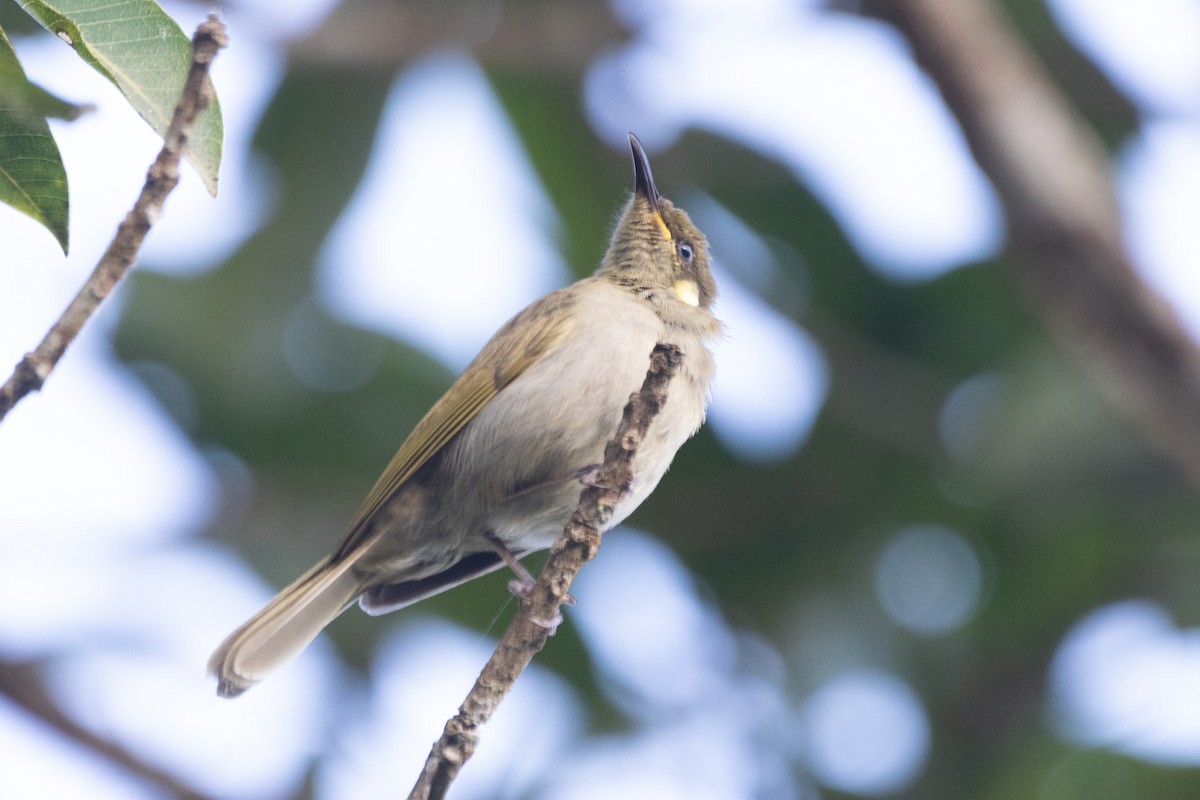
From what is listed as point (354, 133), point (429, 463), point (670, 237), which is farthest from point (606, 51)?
point (429, 463)

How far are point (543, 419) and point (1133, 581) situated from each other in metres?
3.19

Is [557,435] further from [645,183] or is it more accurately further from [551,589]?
[645,183]

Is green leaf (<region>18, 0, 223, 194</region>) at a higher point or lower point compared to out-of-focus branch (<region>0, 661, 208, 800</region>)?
higher

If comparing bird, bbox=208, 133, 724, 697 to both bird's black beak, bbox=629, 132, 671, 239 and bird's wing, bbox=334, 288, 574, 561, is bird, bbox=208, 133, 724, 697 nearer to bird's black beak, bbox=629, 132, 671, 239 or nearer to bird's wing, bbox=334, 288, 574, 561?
bird's wing, bbox=334, 288, 574, 561

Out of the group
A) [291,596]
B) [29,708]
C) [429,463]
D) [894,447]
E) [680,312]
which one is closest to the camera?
[291,596]

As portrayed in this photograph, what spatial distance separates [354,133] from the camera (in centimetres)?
739

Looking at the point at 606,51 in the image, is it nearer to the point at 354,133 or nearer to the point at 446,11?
the point at 446,11

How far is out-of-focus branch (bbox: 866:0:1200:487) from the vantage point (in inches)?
171

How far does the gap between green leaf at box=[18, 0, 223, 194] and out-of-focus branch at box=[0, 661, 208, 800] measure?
136 inches

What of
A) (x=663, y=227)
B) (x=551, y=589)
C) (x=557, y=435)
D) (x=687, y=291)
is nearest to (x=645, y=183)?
(x=663, y=227)

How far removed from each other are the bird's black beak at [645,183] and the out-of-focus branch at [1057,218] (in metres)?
1.32

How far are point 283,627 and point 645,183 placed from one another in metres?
2.49

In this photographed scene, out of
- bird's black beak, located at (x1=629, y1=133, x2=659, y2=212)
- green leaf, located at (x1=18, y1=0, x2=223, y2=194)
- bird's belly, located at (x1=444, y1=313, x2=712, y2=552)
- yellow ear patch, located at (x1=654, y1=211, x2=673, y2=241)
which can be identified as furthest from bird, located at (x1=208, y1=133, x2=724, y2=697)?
green leaf, located at (x1=18, y1=0, x2=223, y2=194)

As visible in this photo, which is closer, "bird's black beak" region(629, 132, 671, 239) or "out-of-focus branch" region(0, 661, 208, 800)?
"out-of-focus branch" region(0, 661, 208, 800)
